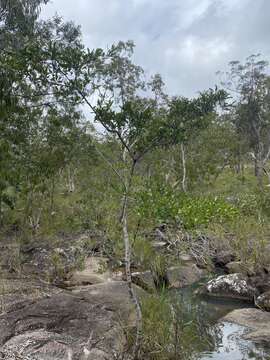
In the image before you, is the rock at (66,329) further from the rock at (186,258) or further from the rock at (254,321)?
the rock at (186,258)

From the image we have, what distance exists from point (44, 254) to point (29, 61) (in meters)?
8.54

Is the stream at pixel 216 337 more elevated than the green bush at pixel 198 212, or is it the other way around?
the green bush at pixel 198 212

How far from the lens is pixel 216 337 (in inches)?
335

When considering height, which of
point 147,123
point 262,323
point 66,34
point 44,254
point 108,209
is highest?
point 66,34

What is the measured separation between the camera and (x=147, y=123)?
249 inches

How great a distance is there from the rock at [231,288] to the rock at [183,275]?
0.73m

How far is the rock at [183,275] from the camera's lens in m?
12.0

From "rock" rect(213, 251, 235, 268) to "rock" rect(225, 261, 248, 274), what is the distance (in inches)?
16.0

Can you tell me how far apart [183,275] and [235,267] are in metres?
1.66

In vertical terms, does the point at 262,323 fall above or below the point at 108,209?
below

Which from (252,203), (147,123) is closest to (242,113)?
(252,203)

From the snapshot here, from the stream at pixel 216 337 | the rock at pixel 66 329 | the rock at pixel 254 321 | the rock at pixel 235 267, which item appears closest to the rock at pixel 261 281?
the rock at pixel 235 267

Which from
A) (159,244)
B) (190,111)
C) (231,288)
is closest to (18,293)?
(190,111)

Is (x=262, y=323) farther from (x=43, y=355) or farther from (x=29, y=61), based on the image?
(x=29, y=61)
